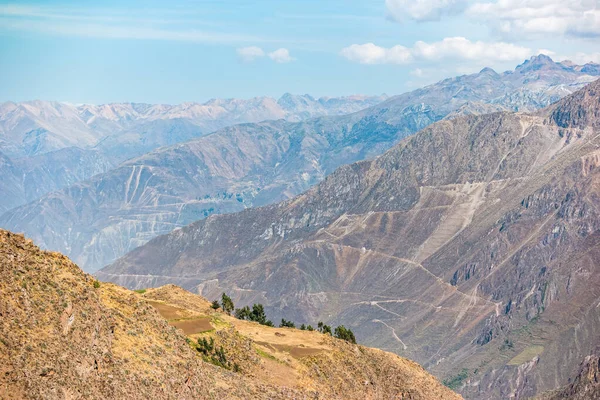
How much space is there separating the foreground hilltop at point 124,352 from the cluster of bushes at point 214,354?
272mm

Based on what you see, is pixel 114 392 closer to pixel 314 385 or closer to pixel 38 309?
pixel 38 309

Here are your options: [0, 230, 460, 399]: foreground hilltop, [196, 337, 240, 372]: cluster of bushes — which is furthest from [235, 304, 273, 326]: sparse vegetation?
[196, 337, 240, 372]: cluster of bushes

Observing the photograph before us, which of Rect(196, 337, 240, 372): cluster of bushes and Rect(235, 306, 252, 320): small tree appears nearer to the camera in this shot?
Rect(196, 337, 240, 372): cluster of bushes

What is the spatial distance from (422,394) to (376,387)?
9806 millimetres

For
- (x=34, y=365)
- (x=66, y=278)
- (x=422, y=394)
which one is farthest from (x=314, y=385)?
(x=34, y=365)

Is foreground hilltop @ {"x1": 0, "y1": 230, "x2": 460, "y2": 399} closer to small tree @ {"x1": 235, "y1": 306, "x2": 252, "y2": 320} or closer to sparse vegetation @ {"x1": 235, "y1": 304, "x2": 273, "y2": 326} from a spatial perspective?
sparse vegetation @ {"x1": 235, "y1": 304, "x2": 273, "y2": 326}

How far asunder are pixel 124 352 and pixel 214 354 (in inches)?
906

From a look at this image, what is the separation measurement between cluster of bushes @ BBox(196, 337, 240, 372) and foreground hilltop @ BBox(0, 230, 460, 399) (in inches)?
10.7

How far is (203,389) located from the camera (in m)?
73.2

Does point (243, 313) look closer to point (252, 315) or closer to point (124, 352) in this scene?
point (252, 315)

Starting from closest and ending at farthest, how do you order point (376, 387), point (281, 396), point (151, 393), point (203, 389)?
point (151, 393) < point (203, 389) < point (281, 396) < point (376, 387)

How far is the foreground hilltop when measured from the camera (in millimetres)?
54531

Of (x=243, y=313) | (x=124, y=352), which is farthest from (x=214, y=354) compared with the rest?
(x=243, y=313)

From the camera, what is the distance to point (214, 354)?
88.4 m
